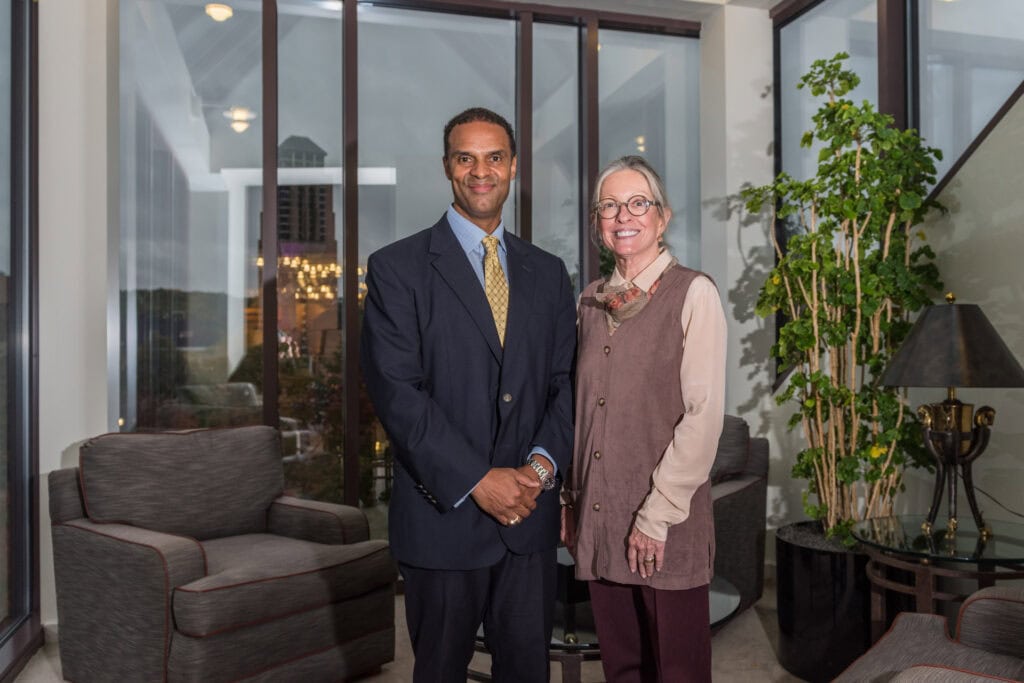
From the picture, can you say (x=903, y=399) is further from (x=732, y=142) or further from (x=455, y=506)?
(x=455, y=506)

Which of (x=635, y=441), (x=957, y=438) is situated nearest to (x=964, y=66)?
(x=957, y=438)

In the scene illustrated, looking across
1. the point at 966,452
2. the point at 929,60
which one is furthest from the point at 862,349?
the point at 929,60

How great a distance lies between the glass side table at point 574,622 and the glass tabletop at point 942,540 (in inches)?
18.1

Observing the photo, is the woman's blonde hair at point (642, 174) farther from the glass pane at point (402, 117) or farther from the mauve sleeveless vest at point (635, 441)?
the glass pane at point (402, 117)

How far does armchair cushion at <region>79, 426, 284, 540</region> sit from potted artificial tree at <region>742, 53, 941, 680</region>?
200 centimetres

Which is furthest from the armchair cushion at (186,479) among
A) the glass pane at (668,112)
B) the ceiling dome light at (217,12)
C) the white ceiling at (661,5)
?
the white ceiling at (661,5)

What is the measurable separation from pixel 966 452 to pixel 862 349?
65 centimetres

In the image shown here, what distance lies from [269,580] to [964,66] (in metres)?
3.09

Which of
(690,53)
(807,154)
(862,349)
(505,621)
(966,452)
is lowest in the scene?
(505,621)

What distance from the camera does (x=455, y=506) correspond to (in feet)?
5.65

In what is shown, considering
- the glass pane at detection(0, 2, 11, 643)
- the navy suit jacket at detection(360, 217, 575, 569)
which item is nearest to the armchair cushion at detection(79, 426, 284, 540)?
the glass pane at detection(0, 2, 11, 643)

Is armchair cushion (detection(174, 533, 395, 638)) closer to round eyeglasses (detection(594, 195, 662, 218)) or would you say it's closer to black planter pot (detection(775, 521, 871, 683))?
black planter pot (detection(775, 521, 871, 683))

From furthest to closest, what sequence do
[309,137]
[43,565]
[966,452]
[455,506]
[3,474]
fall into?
[309,137]
[43,565]
[3,474]
[966,452]
[455,506]

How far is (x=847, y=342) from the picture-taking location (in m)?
3.23
